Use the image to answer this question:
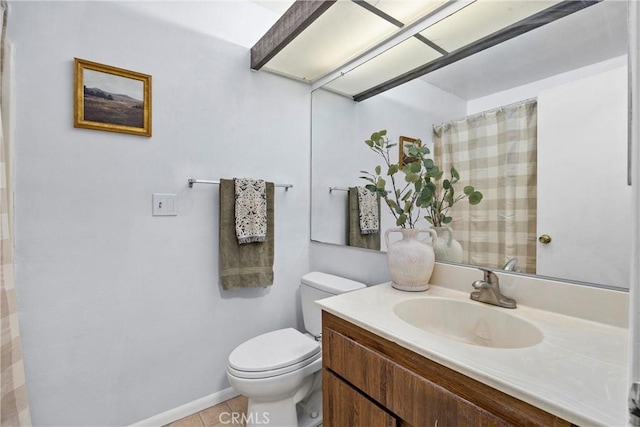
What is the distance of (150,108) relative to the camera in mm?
1418

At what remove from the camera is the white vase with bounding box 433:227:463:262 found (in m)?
1.20

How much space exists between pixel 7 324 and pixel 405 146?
5.77 feet

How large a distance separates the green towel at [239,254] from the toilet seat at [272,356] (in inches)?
13.5

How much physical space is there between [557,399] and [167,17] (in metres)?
2.07

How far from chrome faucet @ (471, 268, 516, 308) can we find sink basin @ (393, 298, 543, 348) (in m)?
0.02

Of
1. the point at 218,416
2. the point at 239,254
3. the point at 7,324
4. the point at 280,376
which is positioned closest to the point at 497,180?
the point at 280,376

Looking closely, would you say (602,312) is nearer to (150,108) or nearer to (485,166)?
(485,166)

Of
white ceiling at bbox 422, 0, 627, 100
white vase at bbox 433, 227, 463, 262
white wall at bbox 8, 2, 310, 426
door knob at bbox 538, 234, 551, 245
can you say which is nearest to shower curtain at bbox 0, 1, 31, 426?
white wall at bbox 8, 2, 310, 426

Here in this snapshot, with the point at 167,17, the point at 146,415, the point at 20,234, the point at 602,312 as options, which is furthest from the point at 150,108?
the point at 602,312

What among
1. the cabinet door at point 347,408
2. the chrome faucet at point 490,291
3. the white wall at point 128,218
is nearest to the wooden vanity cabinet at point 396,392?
the cabinet door at point 347,408

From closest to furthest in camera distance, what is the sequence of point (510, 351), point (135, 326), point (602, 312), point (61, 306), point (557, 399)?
point (557, 399)
point (510, 351)
point (602, 312)
point (61, 306)
point (135, 326)

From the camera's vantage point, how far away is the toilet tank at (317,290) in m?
1.56

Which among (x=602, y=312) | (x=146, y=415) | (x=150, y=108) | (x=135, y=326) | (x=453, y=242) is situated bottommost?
(x=146, y=415)

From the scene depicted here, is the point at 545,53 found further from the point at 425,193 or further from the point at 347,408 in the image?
the point at 347,408
